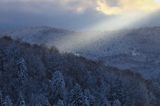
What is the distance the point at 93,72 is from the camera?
11119cm

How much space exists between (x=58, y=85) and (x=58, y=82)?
717 millimetres

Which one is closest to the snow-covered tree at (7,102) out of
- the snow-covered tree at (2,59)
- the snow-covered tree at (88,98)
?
the snow-covered tree at (88,98)

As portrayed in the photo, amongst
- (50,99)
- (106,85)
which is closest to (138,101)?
(106,85)

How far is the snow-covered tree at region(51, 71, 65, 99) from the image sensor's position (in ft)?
306

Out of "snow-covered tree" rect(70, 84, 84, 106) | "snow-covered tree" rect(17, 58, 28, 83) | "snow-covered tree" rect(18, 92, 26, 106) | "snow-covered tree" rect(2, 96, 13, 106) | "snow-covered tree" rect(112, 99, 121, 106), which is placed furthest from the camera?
"snow-covered tree" rect(112, 99, 121, 106)

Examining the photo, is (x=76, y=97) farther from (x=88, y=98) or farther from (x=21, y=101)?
(x=21, y=101)

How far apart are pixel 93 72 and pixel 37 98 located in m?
27.1

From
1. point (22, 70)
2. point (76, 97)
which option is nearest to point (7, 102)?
point (76, 97)

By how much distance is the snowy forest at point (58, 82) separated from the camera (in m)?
88.8

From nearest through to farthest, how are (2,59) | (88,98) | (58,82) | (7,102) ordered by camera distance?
(7,102), (88,98), (58,82), (2,59)

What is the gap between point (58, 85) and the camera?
94438 mm

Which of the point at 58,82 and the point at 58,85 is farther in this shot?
the point at 58,82

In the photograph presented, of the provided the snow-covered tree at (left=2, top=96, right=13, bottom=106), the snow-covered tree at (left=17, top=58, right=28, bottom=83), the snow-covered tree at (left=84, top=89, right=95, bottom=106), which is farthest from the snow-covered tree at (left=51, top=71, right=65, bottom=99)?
the snow-covered tree at (left=2, top=96, right=13, bottom=106)

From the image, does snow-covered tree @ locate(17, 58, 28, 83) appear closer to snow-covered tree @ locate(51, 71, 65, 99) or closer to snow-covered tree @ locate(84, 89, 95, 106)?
snow-covered tree @ locate(51, 71, 65, 99)
